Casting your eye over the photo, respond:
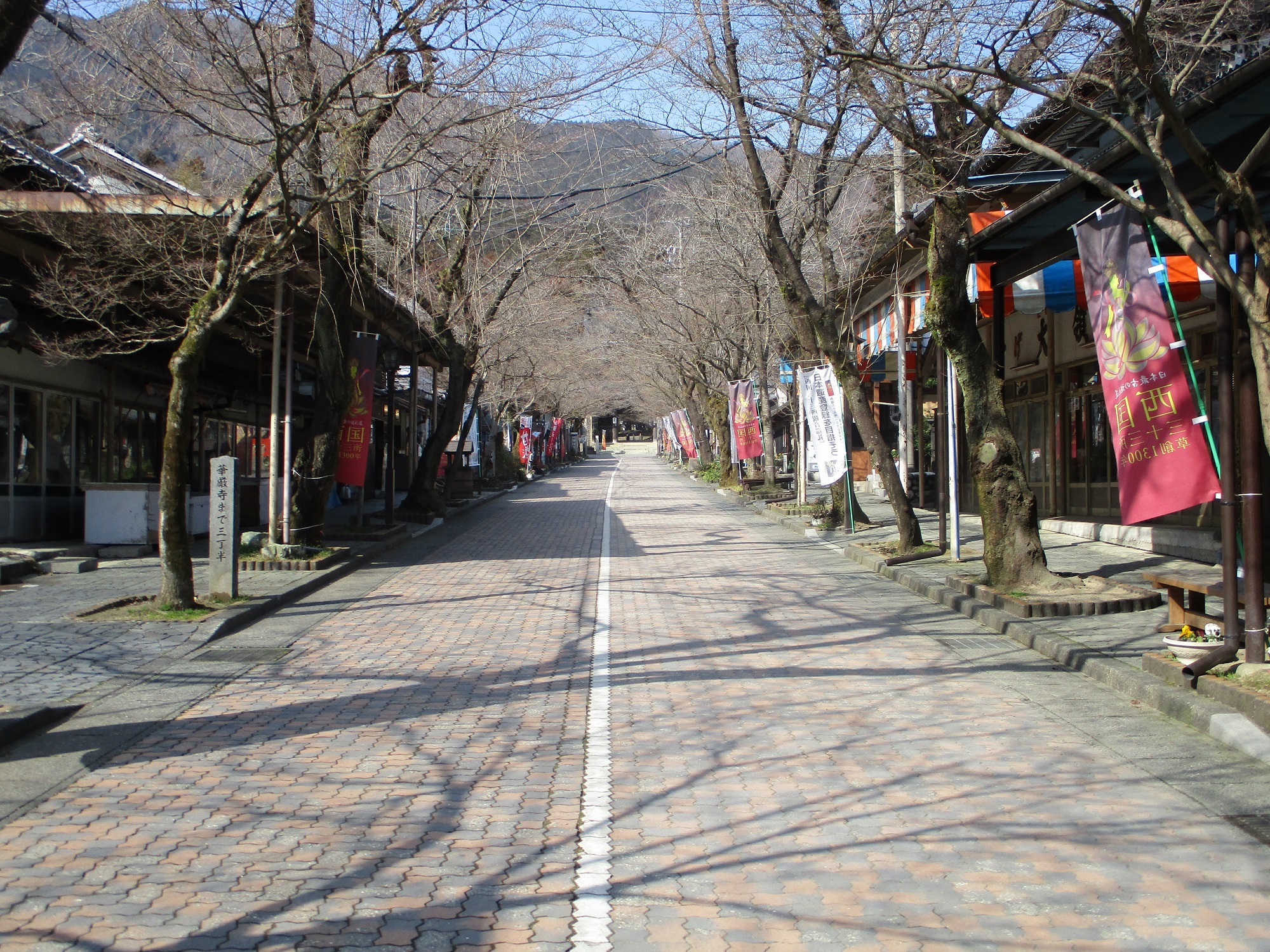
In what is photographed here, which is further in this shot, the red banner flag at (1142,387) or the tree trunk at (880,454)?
the tree trunk at (880,454)

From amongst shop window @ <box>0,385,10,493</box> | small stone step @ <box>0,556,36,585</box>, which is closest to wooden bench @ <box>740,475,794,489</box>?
shop window @ <box>0,385,10,493</box>

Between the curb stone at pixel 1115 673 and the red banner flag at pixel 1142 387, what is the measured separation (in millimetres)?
1192

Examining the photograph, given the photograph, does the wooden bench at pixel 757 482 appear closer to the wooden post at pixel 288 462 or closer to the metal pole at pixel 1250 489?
the wooden post at pixel 288 462

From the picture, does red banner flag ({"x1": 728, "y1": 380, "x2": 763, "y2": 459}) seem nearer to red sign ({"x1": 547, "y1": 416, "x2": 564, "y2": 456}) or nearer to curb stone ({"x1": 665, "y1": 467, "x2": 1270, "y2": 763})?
curb stone ({"x1": 665, "y1": 467, "x2": 1270, "y2": 763})

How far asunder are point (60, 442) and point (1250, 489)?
56.1ft

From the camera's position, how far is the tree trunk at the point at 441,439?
1008 inches

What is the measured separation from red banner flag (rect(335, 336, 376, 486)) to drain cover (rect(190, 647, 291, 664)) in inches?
312

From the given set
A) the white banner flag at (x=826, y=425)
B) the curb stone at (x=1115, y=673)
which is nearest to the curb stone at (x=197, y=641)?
the curb stone at (x=1115, y=673)

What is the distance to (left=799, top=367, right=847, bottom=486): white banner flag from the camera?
67.7 feet

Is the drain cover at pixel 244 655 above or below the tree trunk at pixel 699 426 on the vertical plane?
below

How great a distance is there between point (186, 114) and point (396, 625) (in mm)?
5417

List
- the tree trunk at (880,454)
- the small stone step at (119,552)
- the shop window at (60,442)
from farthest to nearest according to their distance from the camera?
1. the shop window at (60,442)
2. the tree trunk at (880,454)
3. the small stone step at (119,552)

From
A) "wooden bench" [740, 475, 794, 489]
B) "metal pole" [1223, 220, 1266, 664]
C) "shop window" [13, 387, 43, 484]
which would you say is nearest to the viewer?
"metal pole" [1223, 220, 1266, 664]

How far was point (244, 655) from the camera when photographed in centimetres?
1002
